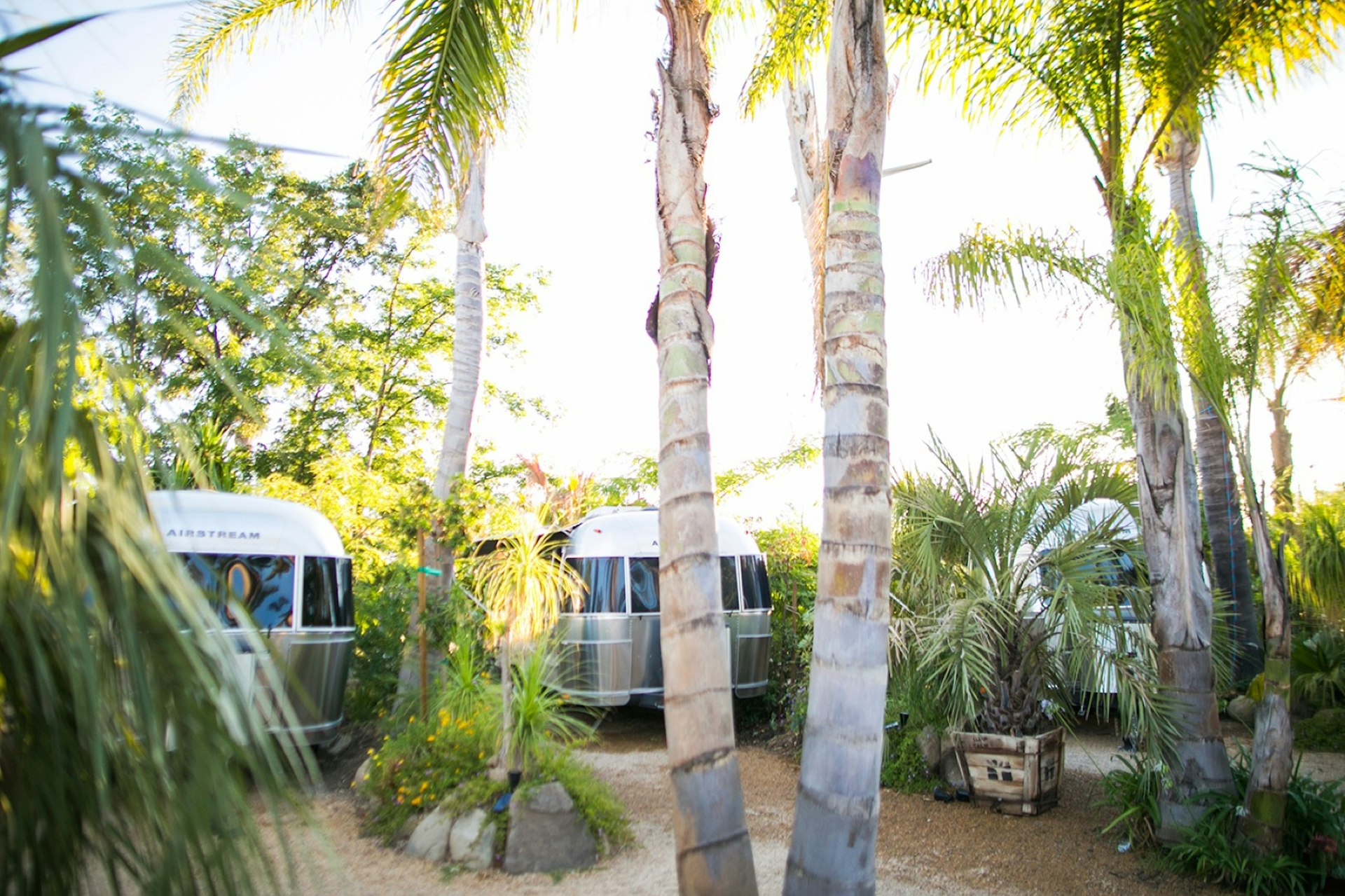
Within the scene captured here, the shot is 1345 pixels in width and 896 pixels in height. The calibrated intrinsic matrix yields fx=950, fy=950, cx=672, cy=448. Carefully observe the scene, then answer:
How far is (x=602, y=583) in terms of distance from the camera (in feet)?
37.1

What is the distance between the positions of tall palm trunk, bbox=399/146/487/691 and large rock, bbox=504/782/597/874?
3.18 metres

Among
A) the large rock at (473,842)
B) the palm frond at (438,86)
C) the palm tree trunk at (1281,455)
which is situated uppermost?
the palm frond at (438,86)

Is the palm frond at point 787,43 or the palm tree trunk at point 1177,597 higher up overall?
the palm frond at point 787,43

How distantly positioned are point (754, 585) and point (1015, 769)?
194 inches

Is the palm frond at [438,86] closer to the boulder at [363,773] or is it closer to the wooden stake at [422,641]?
the wooden stake at [422,641]

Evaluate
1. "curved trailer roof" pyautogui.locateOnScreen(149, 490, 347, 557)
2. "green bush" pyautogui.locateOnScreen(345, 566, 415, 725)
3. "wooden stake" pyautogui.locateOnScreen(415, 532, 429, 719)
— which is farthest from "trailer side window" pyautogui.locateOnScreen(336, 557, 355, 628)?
"green bush" pyautogui.locateOnScreen(345, 566, 415, 725)

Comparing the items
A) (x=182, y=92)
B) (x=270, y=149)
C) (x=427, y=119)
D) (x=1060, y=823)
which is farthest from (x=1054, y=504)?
(x=182, y=92)

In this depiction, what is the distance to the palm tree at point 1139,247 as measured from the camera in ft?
20.4

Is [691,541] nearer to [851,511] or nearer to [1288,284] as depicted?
[851,511]

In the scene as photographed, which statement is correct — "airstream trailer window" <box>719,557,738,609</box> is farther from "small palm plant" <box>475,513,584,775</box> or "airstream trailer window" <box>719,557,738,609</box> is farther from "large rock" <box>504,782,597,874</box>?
"large rock" <box>504,782,597,874</box>

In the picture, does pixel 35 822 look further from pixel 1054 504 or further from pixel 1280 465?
pixel 1280 465

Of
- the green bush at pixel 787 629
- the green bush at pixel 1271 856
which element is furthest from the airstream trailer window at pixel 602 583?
the green bush at pixel 1271 856

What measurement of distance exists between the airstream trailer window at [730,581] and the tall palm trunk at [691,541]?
22.3ft

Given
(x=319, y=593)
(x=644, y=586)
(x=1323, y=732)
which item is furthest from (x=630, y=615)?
(x=1323, y=732)
